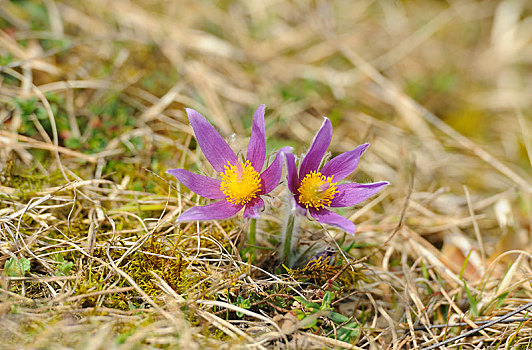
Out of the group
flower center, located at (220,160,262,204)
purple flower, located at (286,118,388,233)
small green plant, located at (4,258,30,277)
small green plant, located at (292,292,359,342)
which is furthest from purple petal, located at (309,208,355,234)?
small green plant, located at (4,258,30,277)

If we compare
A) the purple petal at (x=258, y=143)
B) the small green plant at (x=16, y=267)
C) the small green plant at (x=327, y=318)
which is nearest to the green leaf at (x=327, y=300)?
the small green plant at (x=327, y=318)

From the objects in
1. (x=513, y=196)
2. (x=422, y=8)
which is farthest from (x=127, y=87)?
(x=422, y=8)

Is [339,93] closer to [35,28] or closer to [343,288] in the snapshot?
[343,288]

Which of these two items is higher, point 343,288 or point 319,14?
point 319,14

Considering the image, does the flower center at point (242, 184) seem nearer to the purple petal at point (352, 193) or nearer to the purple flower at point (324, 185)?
the purple flower at point (324, 185)

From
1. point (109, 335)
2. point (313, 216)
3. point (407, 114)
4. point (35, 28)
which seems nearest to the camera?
point (109, 335)

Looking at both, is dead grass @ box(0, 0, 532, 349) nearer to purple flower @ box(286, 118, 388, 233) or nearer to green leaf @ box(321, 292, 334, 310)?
green leaf @ box(321, 292, 334, 310)
